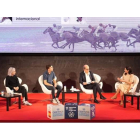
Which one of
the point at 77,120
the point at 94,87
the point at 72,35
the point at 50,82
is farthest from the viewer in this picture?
the point at 72,35

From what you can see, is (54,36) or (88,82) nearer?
(88,82)

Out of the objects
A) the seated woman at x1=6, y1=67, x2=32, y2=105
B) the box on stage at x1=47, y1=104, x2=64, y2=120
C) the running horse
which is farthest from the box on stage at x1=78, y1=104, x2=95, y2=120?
the running horse

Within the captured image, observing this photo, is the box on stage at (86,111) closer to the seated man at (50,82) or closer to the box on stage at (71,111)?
the box on stage at (71,111)

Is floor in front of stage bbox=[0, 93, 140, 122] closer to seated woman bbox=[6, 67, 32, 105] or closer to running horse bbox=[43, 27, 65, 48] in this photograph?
seated woman bbox=[6, 67, 32, 105]

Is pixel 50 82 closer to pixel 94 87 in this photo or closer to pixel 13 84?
pixel 13 84

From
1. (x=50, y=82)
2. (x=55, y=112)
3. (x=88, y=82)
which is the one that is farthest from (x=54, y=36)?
(x=55, y=112)

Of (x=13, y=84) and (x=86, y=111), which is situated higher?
(x=13, y=84)

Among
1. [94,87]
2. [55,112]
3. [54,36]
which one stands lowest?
[55,112]

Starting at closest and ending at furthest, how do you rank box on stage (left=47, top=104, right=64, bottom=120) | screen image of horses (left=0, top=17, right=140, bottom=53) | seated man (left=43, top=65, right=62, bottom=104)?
box on stage (left=47, top=104, right=64, bottom=120), seated man (left=43, top=65, right=62, bottom=104), screen image of horses (left=0, top=17, right=140, bottom=53)

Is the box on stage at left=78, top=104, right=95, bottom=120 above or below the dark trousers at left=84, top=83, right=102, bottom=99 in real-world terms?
below

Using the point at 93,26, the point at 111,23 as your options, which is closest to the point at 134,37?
the point at 111,23

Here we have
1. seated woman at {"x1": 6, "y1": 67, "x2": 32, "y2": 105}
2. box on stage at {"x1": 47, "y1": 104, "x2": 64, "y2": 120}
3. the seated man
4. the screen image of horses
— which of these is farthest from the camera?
the screen image of horses

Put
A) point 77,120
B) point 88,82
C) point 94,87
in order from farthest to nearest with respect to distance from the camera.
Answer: point 88,82 → point 94,87 → point 77,120

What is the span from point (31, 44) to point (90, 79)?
2.64 metres
